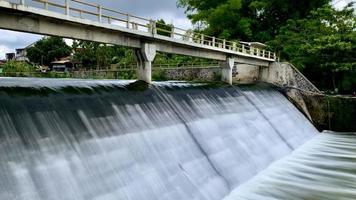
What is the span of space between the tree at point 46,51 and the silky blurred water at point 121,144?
59115 millimetres

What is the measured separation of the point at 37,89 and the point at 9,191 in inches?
207

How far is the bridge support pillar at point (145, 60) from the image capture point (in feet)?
62.0

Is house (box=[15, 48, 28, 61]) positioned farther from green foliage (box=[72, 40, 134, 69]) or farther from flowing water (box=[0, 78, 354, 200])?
flowing water (box=[0, 78, 354, 200])

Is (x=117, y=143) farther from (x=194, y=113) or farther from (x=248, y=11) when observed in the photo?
(x=248, y=11)

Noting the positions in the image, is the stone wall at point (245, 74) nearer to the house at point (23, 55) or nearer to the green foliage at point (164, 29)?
the green foliage at point (164, 29)

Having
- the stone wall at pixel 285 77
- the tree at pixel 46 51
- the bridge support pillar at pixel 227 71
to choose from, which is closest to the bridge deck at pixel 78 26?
the bridge support pillar at pixel 227 71

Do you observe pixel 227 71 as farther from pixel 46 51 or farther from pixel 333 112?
pixel 46 51

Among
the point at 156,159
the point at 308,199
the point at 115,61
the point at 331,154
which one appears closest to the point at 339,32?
the point at 331,154

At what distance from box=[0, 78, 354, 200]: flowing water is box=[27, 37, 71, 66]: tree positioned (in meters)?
59.0

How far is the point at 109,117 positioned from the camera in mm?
11961

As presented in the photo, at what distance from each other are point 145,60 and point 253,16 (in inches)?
1422

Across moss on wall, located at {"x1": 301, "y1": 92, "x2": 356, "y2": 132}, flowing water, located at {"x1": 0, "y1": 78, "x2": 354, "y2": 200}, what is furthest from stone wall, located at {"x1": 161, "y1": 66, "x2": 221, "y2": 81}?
flowing water, located at {"x1": 0, "y1": 78, "x2": 354, "y2": 200}

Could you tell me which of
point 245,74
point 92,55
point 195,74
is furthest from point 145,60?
point 92,55

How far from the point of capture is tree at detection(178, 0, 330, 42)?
159 ft
